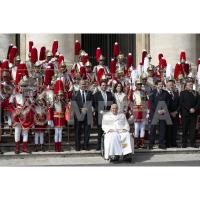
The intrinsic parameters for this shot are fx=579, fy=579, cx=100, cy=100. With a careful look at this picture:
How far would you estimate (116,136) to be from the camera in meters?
12.2

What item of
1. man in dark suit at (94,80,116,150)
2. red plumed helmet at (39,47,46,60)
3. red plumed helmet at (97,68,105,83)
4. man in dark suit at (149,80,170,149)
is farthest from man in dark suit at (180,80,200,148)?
red plumed helmet at (39,47,46,60)

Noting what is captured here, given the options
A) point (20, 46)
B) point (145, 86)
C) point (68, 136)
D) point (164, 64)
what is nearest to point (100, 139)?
point (68, 136)

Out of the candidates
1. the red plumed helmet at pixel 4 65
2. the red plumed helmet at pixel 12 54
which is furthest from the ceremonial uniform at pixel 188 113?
the red plumed helmet at pixel 12 54

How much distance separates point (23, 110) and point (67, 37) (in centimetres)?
430

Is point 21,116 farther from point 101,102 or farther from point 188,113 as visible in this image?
point 188,113

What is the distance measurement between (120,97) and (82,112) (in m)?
0.94

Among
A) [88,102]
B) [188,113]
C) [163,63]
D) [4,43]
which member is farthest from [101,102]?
[4,43]

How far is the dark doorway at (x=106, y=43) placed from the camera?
64.4 feet

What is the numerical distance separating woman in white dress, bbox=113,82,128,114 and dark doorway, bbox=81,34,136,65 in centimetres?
640

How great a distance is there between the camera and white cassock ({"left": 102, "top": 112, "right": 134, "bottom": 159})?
39.5 ft

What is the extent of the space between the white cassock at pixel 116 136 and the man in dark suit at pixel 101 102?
52cm

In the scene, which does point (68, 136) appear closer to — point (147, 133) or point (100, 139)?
point (100, 139)

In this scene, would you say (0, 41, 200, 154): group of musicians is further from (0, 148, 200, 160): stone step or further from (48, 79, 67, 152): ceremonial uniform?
(0, 148, 200, 160): stone step

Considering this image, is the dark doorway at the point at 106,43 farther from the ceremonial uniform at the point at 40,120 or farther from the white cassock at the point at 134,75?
the ceremonial uniform at the point at 40,120
